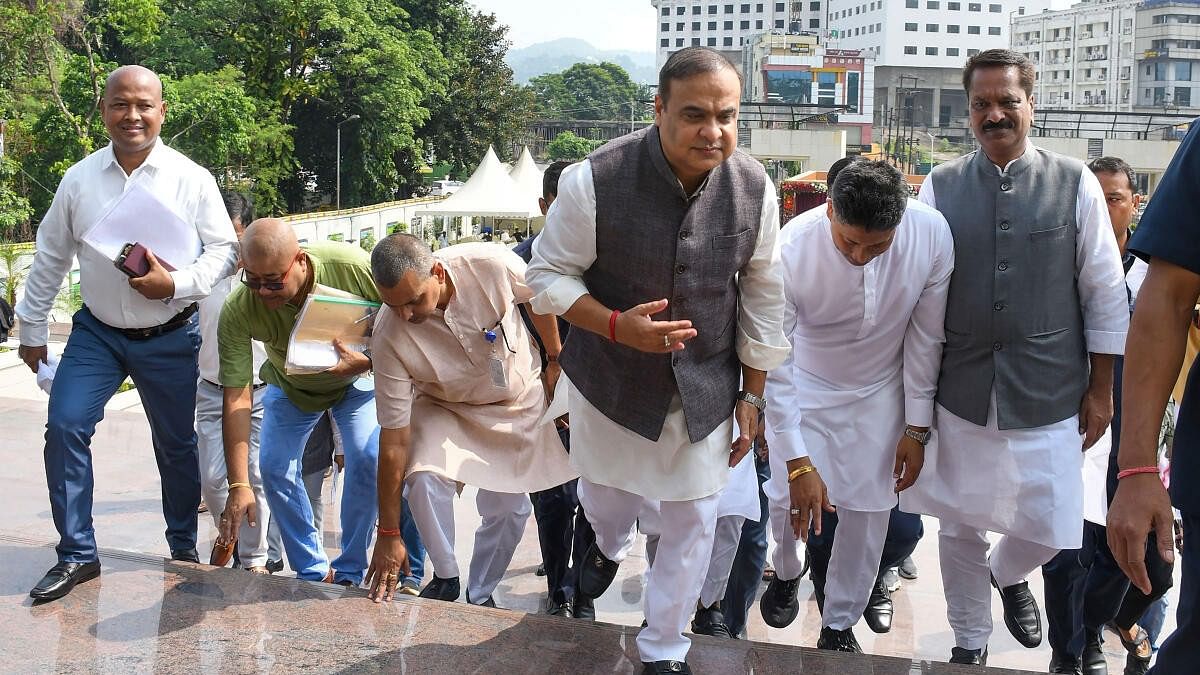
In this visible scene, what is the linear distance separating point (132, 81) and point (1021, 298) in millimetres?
3087

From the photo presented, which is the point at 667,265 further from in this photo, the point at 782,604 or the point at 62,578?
the point at 62,578

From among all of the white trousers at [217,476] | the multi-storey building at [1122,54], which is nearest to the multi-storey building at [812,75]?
the multi-storey building at [1122,54]

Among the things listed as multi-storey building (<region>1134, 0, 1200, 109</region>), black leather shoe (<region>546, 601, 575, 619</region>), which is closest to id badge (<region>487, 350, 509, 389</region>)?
black leather shoe (<region>546, 601, 575, 619</region>)

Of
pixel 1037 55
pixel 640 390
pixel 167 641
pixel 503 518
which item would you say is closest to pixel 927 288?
pixel 640 390

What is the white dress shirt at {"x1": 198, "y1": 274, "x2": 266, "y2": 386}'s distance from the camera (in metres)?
5.21

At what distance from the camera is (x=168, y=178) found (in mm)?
4305

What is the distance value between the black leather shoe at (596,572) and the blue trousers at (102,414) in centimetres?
162

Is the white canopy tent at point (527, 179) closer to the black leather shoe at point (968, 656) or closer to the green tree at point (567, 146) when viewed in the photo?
the black leather shoe at point (968, 656)

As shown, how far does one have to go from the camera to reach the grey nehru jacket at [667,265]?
3197mm

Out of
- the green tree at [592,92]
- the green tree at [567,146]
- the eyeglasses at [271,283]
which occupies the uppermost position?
the green tree at [592,92]

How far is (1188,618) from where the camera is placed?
85.8 inches

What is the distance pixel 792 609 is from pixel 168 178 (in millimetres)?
2757

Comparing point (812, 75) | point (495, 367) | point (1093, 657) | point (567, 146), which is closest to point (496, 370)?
point (495, 367)

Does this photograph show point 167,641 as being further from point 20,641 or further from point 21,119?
point 21,119
